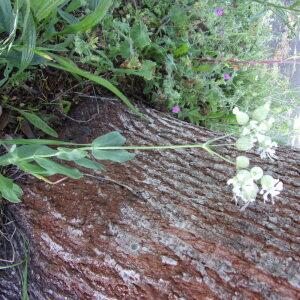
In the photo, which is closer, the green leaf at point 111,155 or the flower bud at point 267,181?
the flower bud at point 267,181

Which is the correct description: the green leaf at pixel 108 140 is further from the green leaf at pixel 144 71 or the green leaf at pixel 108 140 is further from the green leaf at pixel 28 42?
the green leaf at pixel 144 71

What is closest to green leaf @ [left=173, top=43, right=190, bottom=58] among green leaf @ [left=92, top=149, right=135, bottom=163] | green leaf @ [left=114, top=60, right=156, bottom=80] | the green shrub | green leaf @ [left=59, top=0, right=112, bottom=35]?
the green shrub

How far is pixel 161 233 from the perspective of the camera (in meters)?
1.20

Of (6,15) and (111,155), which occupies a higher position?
(6,15)

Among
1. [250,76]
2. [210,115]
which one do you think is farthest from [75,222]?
[250,76]

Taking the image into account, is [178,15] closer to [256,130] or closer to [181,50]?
[181,50]

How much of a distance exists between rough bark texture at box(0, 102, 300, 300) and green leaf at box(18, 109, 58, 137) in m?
0.12

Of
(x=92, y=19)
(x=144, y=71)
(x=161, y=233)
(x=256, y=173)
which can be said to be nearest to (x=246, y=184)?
(x=256, y=173)

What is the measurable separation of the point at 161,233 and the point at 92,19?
0.64 m

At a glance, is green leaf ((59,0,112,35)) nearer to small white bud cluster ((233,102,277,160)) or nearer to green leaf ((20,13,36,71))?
green leaf ((20,13,36,71))

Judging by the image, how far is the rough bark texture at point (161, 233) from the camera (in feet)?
3.49

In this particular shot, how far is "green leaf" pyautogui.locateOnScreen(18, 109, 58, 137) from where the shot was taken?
1.60 metres

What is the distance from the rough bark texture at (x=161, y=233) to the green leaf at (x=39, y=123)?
12cm

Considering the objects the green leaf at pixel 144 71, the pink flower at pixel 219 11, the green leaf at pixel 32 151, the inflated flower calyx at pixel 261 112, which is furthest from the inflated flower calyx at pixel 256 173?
the pink flower at pixel 219 11
